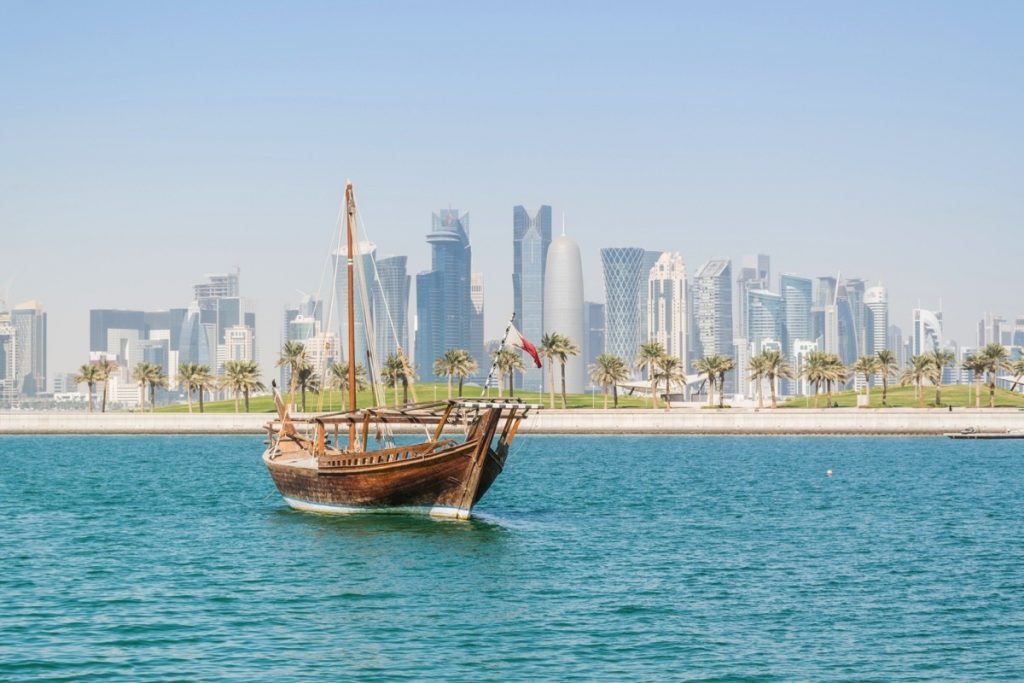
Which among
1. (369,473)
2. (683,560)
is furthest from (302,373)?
(683,560)

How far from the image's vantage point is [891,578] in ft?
159

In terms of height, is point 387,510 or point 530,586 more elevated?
point 387,510

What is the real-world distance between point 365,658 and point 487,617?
668 centimetres

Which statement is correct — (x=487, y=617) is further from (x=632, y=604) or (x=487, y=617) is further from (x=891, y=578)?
(x=891, y=578)

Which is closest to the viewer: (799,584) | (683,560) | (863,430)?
(799,584)

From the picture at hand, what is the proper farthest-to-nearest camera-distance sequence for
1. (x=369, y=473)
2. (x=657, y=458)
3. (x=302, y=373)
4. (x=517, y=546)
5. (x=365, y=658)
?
1. (x=302, y=373)
2. (x=657, y=458)
3. (x=369, y=473)
4. (x=517, y=546)
5. (x=365, y=658)

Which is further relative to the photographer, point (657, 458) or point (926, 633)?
point (657, 458)

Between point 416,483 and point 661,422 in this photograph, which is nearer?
point 416,483

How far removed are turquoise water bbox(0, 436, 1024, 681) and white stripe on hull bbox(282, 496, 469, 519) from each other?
0.69m

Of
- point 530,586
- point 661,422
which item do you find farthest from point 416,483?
point 661,422

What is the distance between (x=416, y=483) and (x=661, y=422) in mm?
117013

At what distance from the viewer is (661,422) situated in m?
180

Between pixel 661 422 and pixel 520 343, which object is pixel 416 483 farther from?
pixel 661 422

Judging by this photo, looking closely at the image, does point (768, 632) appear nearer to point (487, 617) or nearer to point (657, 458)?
point (487, 617)
